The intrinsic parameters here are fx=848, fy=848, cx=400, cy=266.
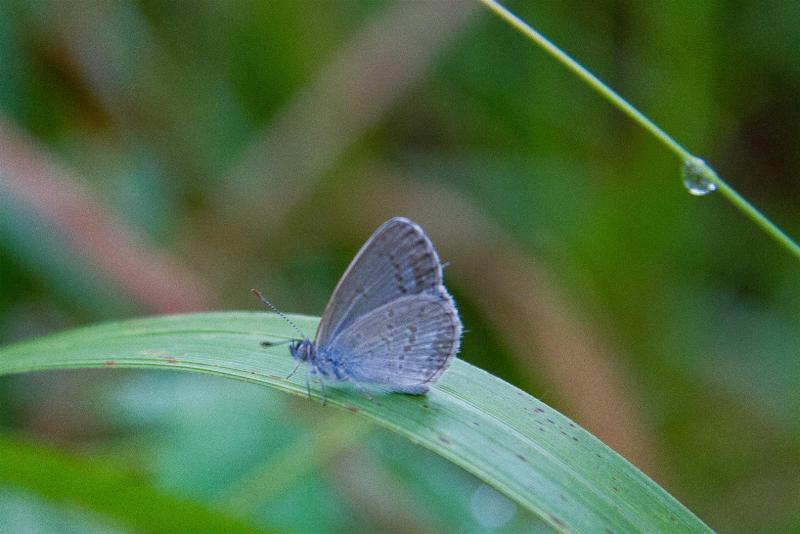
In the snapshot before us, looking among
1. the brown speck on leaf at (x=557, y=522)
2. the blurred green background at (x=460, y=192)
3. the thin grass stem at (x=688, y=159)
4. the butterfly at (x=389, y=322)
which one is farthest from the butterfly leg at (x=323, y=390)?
the blurred green background at (x=460, y=192)

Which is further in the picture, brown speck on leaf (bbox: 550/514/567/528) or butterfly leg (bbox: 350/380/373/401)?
butterfly leg (bbox: 350/380/373/401)

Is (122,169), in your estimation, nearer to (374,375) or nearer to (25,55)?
(25,55)

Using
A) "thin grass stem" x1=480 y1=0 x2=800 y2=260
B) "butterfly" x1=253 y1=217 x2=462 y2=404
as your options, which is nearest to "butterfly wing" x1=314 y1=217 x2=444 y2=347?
"butterfly" x1=253 y1=217 x2=462 y2=404

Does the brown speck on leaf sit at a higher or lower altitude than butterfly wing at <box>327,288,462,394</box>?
lower

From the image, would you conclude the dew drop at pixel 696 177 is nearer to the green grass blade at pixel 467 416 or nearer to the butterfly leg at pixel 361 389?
the green grass blade at pixel 467 416

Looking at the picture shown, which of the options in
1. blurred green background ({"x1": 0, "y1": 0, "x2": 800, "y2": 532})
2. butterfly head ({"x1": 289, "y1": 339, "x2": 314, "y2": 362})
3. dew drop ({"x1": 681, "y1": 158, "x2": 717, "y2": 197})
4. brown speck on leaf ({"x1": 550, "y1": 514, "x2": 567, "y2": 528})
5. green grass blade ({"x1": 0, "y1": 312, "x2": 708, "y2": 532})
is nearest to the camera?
brown speck on leaf ({"x1": 550, "y1": 514, "x2": 567, "y2": 528})

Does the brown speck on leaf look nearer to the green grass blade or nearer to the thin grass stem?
the green grass blade

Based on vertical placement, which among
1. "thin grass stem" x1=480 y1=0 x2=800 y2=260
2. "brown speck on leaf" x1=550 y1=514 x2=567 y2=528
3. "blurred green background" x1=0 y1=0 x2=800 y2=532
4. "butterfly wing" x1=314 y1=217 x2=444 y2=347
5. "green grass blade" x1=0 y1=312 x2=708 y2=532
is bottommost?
"brown speck on leaf" x1=550 y1=514 x2=567 y2=528

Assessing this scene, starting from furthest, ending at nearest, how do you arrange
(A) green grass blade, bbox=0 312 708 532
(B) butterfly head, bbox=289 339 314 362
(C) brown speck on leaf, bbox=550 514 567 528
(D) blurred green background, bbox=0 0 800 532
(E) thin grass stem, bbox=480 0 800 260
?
(D) blurred green background, bbox=0 0 800 532, (B) butterfly head, bbox=289 339 314 362, (E) thin grass stem, bbox=480 0 800 260, (A) green grass blade, bbox=0 312 708 532, (C) brown speck on leaf, bbox=550 514 567 528
